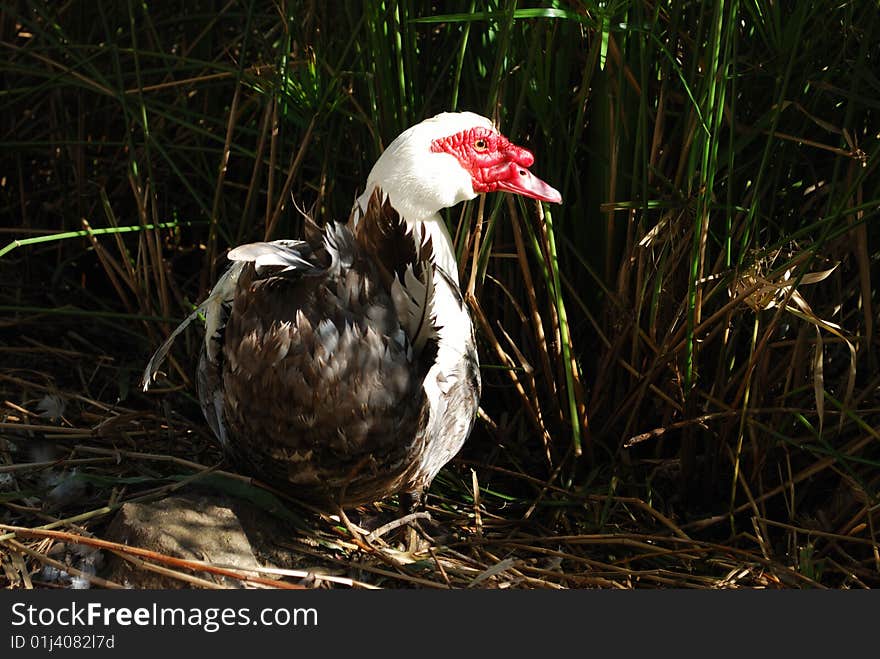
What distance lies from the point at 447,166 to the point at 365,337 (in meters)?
0.42

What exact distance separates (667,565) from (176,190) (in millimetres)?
1734

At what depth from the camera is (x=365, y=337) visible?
1.95 meters

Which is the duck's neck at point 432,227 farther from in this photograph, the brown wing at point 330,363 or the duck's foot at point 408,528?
the duck's foot at point 408,528

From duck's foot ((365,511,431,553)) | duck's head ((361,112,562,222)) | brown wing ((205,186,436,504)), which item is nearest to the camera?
brown wing ((205,186,436,504))

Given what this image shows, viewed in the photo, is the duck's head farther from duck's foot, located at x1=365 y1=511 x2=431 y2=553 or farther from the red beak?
duck's foot, located at x1=365 y1=511 x2=431 y2=553

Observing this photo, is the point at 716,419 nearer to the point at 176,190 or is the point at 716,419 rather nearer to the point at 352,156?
the point at 352,156

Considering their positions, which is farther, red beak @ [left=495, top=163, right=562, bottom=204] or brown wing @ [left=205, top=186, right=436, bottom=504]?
red beak @ [left=495, top=163, right=562, bottom=204]

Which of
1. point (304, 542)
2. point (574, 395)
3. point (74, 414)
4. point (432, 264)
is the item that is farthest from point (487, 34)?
point (74, 414)

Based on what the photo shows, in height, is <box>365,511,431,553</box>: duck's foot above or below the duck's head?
below

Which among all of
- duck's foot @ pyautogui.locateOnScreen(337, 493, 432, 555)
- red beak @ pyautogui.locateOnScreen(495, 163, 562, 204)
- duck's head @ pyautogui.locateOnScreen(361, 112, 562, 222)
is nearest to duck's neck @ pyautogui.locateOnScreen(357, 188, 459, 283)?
duck's head @ pyautogui.locateOnScreen(361, 112, 562, 222)

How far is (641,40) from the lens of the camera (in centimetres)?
210

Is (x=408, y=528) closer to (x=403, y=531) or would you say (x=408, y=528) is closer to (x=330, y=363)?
(x=403, y=531)

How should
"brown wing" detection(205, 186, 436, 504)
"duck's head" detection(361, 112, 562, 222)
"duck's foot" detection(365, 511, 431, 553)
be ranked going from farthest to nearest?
"duck's foot" detection(365, 511, 431, 553) → "duck's head" detection(361, 112, 562, 222) → "brown wing" detection(205, 186, 436, 504)

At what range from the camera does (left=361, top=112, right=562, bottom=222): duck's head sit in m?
2.12
